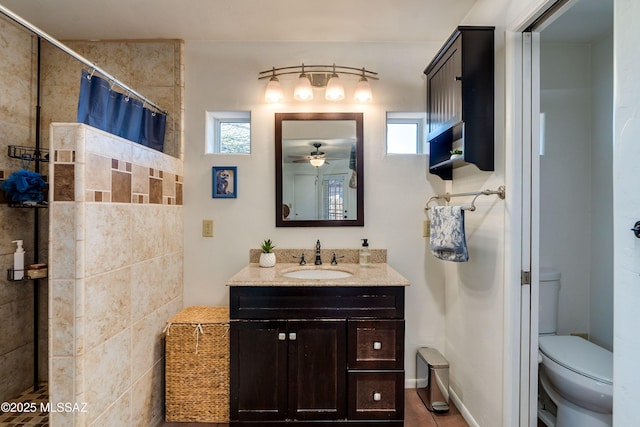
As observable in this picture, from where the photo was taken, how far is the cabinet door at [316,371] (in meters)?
1.70

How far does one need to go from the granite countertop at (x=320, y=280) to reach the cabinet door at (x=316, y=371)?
24 cm

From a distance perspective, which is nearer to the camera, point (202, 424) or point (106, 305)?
point (106, 305)

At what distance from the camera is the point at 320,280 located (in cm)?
174

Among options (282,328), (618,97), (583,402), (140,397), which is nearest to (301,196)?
(282,328)

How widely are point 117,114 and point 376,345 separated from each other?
197 cm

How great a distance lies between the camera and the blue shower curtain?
156 centimetres

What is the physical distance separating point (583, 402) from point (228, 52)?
2.96 metres

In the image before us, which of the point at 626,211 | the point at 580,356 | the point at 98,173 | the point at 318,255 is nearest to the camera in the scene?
the point at 626,211

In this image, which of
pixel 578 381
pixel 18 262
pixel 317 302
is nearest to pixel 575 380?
pixel 578 381

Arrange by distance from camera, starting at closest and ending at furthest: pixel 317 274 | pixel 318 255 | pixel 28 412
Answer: pixel 28 412 < pixel 317 274 < pixel 318 255

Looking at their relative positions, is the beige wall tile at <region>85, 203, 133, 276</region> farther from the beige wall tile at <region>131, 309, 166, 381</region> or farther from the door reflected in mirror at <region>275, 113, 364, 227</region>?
the door reflected in mirror at <region>275, 113, 364, 227</region>

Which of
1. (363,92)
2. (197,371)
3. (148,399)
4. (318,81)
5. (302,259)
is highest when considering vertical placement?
(318,81)

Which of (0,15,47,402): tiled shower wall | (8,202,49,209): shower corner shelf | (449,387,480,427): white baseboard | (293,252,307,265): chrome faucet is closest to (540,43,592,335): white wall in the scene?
(449,387,480,427): white baseboard

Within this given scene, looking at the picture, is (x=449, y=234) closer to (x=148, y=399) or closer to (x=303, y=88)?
(x=303, y=88)
